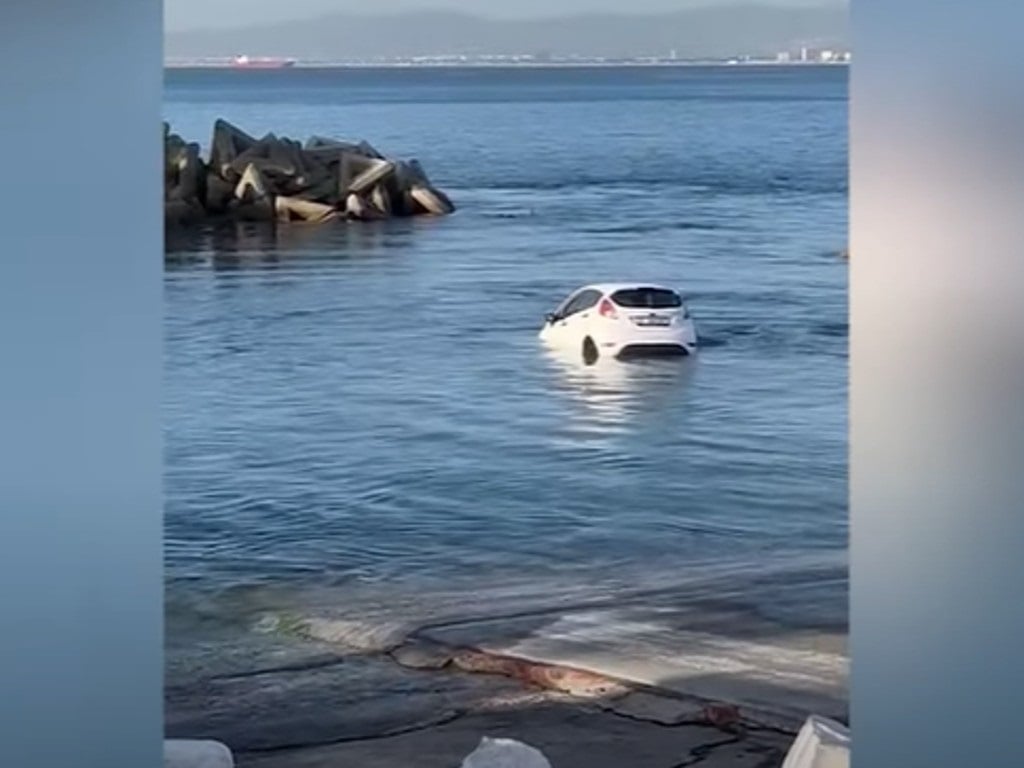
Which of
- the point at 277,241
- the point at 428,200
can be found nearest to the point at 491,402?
the point at 277,241

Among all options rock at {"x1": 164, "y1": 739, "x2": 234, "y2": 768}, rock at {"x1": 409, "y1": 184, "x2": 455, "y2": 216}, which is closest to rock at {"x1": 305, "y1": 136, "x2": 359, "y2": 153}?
rock at {"x1": 409, "y1": 184, "x2": 455, "y2": 216}

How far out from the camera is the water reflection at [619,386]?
17.5 metres

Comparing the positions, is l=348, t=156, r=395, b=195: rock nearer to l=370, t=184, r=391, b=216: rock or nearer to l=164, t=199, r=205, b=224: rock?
l=370, t=184, r=391, b=216: rock

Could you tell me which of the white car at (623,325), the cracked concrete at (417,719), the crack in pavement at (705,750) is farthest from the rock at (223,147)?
the crack in pavement at (705,750)

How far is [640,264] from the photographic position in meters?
28.9

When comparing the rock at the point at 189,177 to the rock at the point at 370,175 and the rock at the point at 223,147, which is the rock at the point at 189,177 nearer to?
the rock at the point at 223,147

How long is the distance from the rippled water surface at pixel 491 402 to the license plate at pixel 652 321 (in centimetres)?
56

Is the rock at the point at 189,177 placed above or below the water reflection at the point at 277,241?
above

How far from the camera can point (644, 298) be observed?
2169 cm

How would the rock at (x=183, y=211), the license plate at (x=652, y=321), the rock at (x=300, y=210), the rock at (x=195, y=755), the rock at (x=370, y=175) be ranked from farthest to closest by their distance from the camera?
the rock at (x=370, y=175)
the rock at (x=300, y=210)
the rock at (x=183, y=211)
the license plate at (x=652, y=321)
the rock at (x=195, y=755)

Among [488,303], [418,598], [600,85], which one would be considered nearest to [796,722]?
[418,598]

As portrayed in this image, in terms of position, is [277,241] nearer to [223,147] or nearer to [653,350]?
[223,147]
